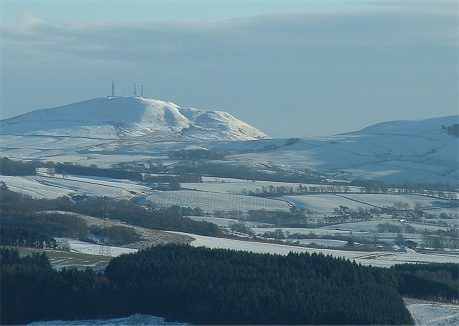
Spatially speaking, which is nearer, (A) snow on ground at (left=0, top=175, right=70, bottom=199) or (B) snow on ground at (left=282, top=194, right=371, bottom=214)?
(A) snow on ground at (left=0, top=175, right=70, bottom=199)

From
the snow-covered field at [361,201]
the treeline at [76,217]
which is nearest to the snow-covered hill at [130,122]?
the snow-covered field at [361,201]

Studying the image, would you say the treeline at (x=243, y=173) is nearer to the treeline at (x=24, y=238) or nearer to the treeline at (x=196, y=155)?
the treeline at (x=196, y=155)

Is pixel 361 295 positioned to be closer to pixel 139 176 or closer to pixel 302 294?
pixel 302 294

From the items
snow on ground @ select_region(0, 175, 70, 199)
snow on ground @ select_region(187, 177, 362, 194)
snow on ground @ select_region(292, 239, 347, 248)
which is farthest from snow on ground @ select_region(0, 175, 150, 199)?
snow on ground @ select_region(292, 239, 347, 248)

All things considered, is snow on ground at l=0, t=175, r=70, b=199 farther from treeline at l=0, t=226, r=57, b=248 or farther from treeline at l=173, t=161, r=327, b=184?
treeline at l=0, t=226, r=57, b=248

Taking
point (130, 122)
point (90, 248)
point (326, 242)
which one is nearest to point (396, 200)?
point (326, 242)

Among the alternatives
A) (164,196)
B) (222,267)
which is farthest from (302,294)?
(164,196)
